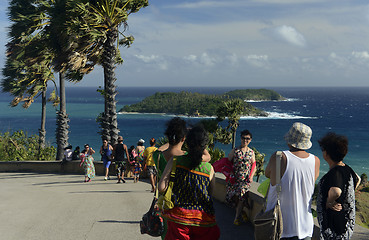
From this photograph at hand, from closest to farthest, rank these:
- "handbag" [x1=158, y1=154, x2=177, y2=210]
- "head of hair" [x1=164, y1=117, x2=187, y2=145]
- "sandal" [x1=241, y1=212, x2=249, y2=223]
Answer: "handbag" [x1=158, y1=154, x2=177, y2=210] → "head of hair" [x1=164, y1=117, x2=187, y2=145] → "sandal" [x1=241, y1=212, x2=249, y2=223]

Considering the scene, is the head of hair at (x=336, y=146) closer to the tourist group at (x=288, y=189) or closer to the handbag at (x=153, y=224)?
the tourist group at (x=288, y=189)

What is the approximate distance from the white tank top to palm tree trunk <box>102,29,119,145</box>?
12003 millimetres

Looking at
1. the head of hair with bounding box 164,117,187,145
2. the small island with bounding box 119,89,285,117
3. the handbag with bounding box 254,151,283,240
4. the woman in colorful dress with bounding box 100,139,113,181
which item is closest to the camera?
the handbag with bounding box 254,151,283,240

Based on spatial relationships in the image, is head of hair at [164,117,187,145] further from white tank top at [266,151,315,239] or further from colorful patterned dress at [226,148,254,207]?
colorful patterned dress at [226,148,254,207]

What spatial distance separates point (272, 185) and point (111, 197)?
20.3ft

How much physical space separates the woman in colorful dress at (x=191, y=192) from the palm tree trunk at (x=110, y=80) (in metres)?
11.7

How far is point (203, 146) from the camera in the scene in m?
3.57

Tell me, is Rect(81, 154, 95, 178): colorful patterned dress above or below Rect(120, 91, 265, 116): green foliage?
above

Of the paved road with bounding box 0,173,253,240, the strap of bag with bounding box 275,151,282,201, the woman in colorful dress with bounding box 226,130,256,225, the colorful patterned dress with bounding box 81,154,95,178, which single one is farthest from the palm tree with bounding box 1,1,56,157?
the strap of bag with bounding box 275,151,282,201

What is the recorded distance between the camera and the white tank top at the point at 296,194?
353 centimetres

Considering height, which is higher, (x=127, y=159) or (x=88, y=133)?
(x=127, y=159)

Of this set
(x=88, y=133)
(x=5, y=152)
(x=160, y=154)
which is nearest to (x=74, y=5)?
(x=160, y=154)

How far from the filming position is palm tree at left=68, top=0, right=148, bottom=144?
560 inches

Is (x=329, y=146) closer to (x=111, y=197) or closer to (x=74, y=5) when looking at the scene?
(x=111, y=197)
